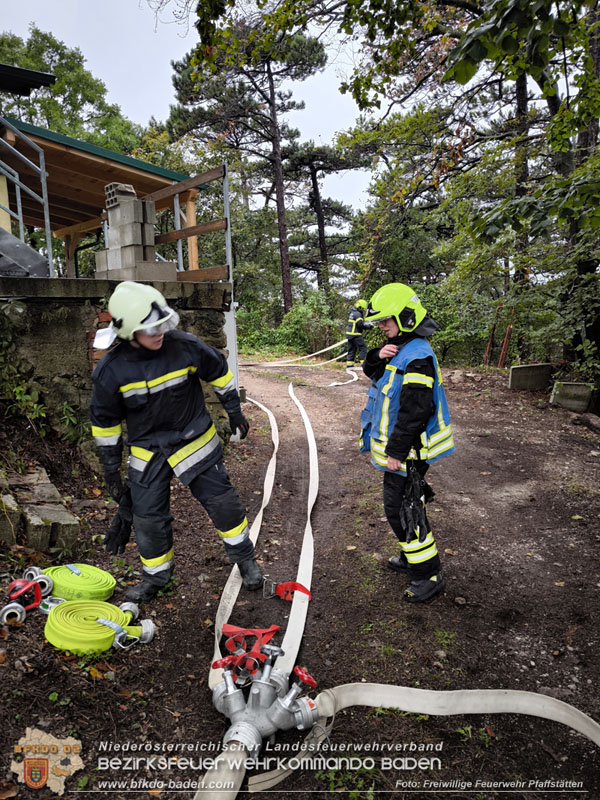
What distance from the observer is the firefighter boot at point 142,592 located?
3.44 m

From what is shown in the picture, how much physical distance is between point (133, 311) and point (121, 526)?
1542 millimetres

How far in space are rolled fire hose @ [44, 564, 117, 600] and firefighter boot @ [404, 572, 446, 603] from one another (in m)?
2.11

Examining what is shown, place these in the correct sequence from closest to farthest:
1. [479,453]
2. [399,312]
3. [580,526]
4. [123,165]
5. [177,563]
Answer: [399,312], [177,563], [580,526], [479,453], [123,165]

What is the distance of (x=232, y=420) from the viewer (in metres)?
3.76

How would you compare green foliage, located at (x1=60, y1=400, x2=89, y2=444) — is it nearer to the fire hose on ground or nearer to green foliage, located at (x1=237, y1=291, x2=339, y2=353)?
the fire hose on ground

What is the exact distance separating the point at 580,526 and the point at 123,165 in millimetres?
8404

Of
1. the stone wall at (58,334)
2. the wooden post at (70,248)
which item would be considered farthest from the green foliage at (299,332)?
the stone wall at (58,334)

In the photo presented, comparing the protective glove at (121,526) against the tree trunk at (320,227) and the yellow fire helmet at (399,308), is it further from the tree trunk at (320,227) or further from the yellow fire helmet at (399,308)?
the tree trunk at (320,227)

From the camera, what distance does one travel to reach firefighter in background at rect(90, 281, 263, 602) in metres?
3.12

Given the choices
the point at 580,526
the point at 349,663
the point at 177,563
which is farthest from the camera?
the point at 580,526

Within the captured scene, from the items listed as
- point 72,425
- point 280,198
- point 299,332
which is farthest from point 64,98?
point 72,425

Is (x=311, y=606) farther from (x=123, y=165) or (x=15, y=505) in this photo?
(x=123, y=165)

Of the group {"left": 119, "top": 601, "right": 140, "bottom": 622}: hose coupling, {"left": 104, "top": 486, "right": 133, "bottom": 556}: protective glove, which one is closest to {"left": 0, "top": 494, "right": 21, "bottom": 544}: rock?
{"left": 104, "top": 486, "right": 133, "bottom": 556}: protective glove

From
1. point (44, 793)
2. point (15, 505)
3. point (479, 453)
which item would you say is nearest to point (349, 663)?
point (44, 793)
